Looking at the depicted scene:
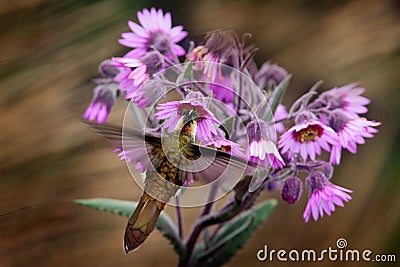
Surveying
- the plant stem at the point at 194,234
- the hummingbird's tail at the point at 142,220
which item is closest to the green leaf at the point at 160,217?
the plant stem at the point at 194,234

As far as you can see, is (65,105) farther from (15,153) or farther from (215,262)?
(215,262)

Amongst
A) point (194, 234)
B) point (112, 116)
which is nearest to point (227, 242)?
point (194, 234)

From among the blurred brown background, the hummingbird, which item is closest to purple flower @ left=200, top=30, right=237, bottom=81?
the hummingbird

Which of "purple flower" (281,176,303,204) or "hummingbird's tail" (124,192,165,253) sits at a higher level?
"purple flower" (281,176,303,204)

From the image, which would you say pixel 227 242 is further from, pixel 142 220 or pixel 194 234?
pixel 142 220

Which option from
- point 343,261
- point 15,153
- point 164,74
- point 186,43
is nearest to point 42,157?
point 15,153

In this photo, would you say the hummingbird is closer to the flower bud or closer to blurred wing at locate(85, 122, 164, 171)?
blurred wing at locate(85, 122, 164, 171)
